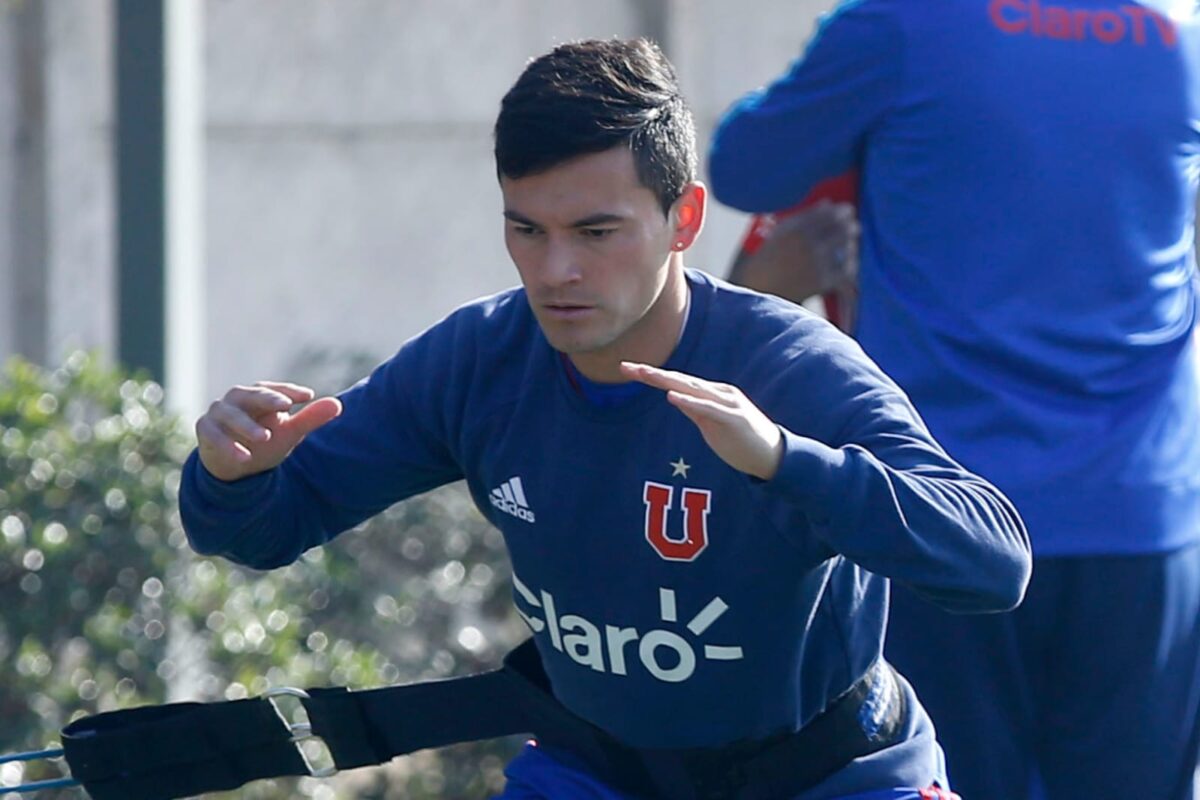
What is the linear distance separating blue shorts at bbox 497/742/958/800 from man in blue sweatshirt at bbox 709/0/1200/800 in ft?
1.84


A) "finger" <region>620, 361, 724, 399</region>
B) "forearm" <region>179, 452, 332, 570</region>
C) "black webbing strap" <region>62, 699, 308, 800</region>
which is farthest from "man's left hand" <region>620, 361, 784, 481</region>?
"black webbing strap" <region>62, 699, 308, 800</region>

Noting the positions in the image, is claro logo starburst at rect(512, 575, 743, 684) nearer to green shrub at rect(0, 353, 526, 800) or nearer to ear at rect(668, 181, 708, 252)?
ear at rect(668, 181, 708, 252)

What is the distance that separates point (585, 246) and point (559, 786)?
2.35ft

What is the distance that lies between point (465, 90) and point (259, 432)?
479 cm

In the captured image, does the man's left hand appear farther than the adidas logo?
No

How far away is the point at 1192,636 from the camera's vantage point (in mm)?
3377

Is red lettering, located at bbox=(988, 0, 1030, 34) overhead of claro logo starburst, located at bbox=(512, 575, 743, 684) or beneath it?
overhead

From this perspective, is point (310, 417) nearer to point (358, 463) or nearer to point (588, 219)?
point (358, 463)

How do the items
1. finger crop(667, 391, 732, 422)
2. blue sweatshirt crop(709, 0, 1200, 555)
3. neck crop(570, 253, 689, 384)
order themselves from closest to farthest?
finger crop(667, 391, 732, 422), neck crop(570, 253, 689, 384), blue sweatshirt crop(709, 0, 1200, 555)

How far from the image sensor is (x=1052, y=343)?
329 centimetres

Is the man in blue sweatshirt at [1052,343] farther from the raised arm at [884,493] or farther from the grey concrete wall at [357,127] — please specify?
the grey concrete wall at [357,127]

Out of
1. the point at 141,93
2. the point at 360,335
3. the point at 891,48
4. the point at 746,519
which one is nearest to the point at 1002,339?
the point at 891,48

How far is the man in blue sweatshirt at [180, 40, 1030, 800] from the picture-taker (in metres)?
2.70

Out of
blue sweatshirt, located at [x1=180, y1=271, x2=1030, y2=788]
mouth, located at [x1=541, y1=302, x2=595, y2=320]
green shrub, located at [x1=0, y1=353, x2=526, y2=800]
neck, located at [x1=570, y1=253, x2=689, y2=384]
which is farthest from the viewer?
green shrub, located at [x1=0, y1=353, x2=526, y2=800]
